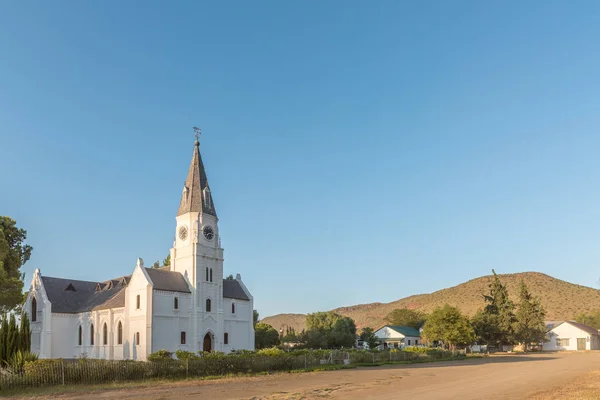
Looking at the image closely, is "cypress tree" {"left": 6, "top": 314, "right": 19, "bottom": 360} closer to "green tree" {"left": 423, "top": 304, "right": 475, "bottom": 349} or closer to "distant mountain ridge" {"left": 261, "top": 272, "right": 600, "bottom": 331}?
"green tree" {"left": 423, "top": 304, "right": 475, "bottom": 349}

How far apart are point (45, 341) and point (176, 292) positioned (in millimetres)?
17810

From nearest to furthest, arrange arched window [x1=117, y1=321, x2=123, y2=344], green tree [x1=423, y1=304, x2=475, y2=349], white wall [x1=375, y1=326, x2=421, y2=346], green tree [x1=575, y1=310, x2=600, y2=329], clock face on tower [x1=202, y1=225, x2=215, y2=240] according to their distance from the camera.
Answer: arched window [x1=117, y1=321, x2=123, y2=344] < clock face on tower [x1=202, y1=225, x2=215, y2=240] < green tree [x1=423, y1=304, x2=475, y2=349] < white wall [x1=375, y1=326, x2=421, y2=346] < green tree [x1=575, y1=310, x2=600, y2=329]

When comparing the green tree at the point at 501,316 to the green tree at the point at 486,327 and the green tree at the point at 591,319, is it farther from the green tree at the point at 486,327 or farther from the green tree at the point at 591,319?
the green tree at the point at 591,319

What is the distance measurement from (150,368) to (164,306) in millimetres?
21280

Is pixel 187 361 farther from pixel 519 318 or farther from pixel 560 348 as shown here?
pixel 560 348

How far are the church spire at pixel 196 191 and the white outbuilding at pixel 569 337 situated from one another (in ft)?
235

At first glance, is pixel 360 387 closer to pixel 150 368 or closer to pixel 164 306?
pixel 150 368

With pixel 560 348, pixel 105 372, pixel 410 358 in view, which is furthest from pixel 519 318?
pixel 105 372

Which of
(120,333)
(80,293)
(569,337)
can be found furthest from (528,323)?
(80,293)

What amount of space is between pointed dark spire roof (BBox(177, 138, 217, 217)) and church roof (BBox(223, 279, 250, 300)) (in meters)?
8.82

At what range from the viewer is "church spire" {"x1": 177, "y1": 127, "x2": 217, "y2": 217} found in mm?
58500

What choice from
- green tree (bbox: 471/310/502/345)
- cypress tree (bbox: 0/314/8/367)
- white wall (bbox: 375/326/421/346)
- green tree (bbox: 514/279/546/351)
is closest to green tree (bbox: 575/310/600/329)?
green tree (bbox: 514/279/546/351)

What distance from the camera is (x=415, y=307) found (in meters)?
168

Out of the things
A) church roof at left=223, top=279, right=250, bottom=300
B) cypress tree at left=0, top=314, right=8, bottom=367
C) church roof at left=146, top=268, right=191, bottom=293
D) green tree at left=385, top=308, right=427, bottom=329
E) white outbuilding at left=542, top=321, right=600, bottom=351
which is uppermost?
church roof at left=146, top=268, right=191, bottom=293
